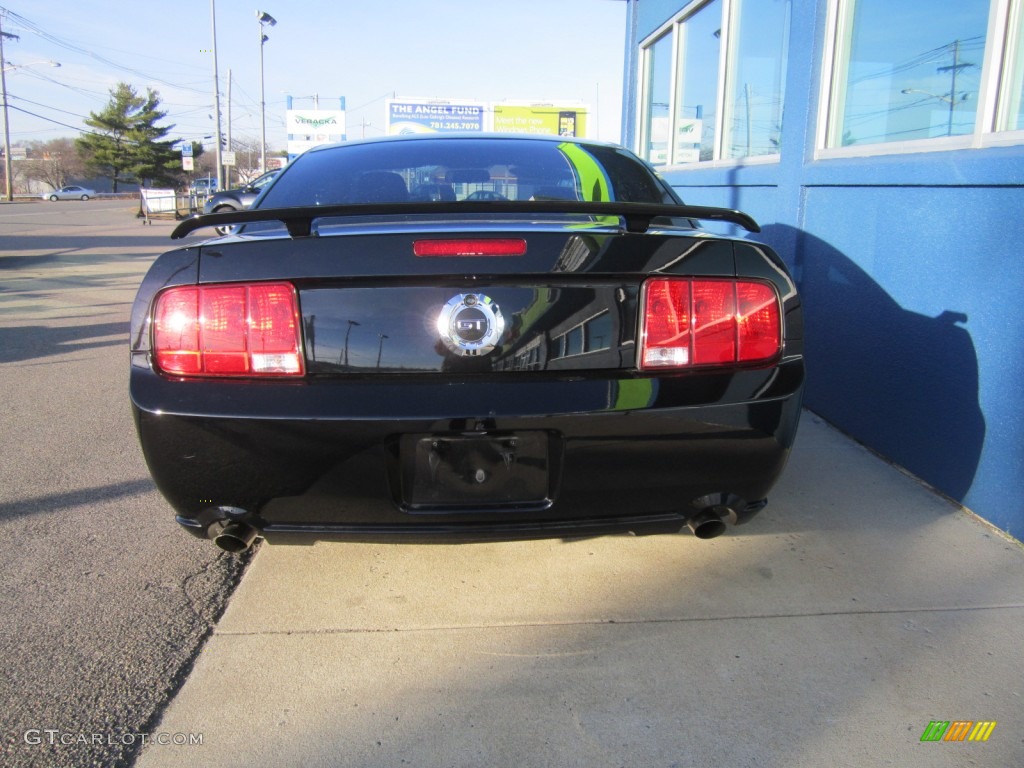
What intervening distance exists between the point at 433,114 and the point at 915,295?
32.3 metres

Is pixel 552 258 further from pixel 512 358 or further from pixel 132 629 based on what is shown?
pixel 132 629

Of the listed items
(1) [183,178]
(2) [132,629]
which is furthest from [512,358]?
(1) [183,178]

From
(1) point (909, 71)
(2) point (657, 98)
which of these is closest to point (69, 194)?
(2) point (657, 98)

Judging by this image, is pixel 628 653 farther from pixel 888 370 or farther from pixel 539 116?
pixel 539 116

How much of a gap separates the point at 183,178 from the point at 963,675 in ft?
267

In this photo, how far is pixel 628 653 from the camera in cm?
235

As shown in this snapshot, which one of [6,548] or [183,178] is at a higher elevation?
[183,178]

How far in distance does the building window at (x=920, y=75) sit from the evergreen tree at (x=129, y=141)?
7415 cm

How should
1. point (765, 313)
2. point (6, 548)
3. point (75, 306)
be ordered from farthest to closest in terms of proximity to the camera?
point (75, 306)
point (6, 548)
point (765, 313)

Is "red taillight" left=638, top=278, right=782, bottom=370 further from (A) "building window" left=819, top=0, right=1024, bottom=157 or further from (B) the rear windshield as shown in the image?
(A) "building window" left=819, top=0, right=1024, bottom=157

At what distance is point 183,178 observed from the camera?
74438mm

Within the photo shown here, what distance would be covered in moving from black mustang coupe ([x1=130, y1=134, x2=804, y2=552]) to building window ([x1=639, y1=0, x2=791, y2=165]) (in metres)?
4.20
